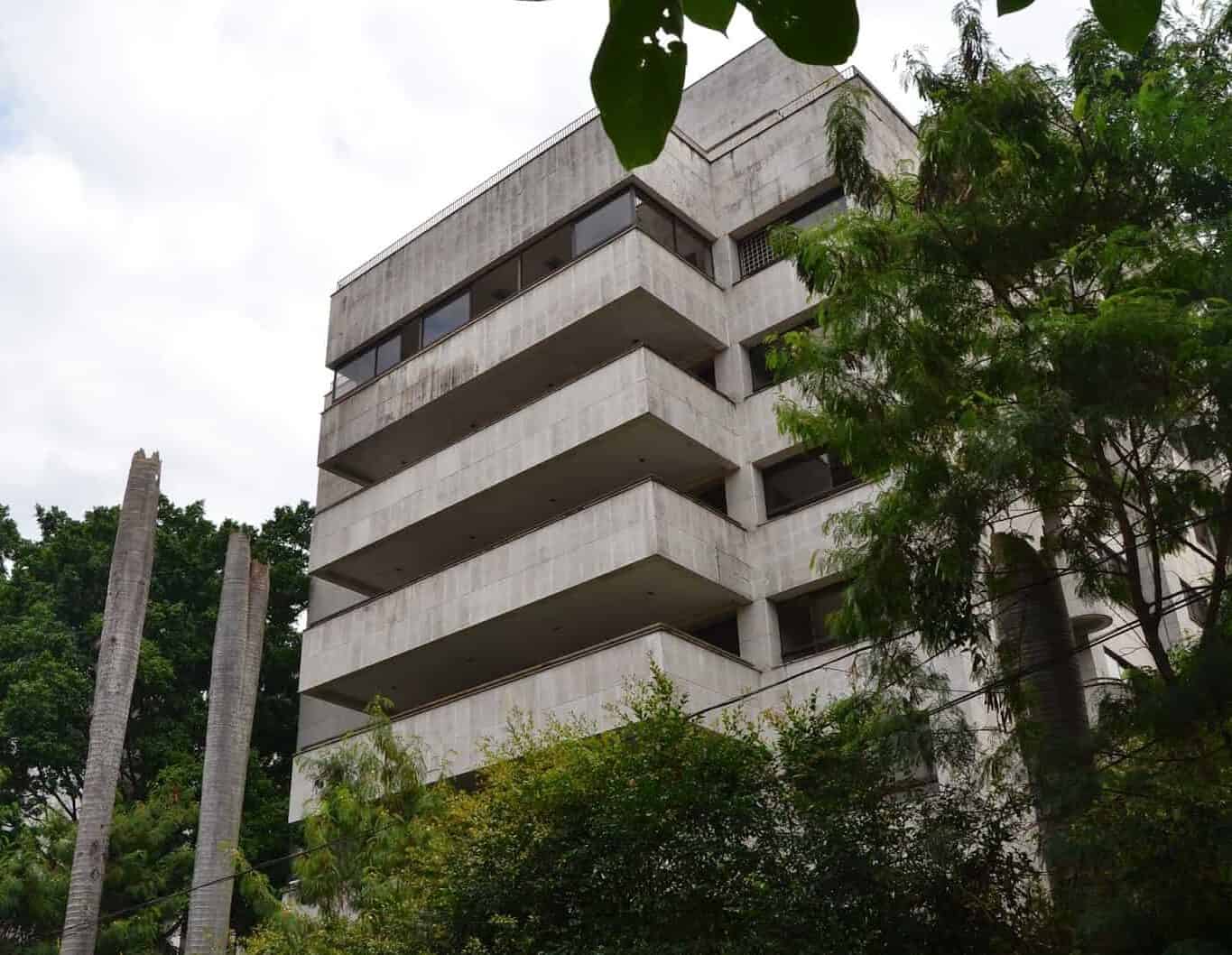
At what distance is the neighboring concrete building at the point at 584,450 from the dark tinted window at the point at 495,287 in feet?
0.24

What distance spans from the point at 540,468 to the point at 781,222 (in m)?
6.70

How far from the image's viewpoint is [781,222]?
85.3 feet

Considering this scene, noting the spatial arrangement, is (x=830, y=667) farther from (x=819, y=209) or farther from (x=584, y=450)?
(x=819, y=209)

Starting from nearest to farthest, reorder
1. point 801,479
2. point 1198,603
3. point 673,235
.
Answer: point 1198,603
point 801,479
point 673,235

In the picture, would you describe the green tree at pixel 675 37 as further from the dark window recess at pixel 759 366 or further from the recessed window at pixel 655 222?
the recessed window at pixel 655 222

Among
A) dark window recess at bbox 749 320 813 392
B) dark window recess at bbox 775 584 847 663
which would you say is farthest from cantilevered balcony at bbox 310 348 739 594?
dark window recess at bbox 775 584 847 663

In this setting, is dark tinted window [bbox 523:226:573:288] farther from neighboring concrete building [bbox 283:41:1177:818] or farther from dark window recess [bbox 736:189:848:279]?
dark window recess [bbox 736:189:848:279]

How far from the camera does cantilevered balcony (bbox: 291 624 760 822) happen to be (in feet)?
71.8

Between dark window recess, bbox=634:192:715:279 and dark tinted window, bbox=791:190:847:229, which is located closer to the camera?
dark tinted window, bbox=791:190:847:229

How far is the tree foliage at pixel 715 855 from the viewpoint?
12.6 m

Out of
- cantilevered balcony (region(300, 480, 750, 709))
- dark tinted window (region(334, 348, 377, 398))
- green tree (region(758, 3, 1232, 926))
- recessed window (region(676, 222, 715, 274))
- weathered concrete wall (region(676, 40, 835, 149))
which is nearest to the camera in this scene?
green tree (region(758, 3, 1232, 926))

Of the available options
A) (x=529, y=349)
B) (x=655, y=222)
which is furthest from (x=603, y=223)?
(x=529, y=349)

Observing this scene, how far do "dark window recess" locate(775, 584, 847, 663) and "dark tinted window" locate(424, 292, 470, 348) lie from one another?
996cm

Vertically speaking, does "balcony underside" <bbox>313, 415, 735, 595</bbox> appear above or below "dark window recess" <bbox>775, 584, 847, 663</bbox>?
above
